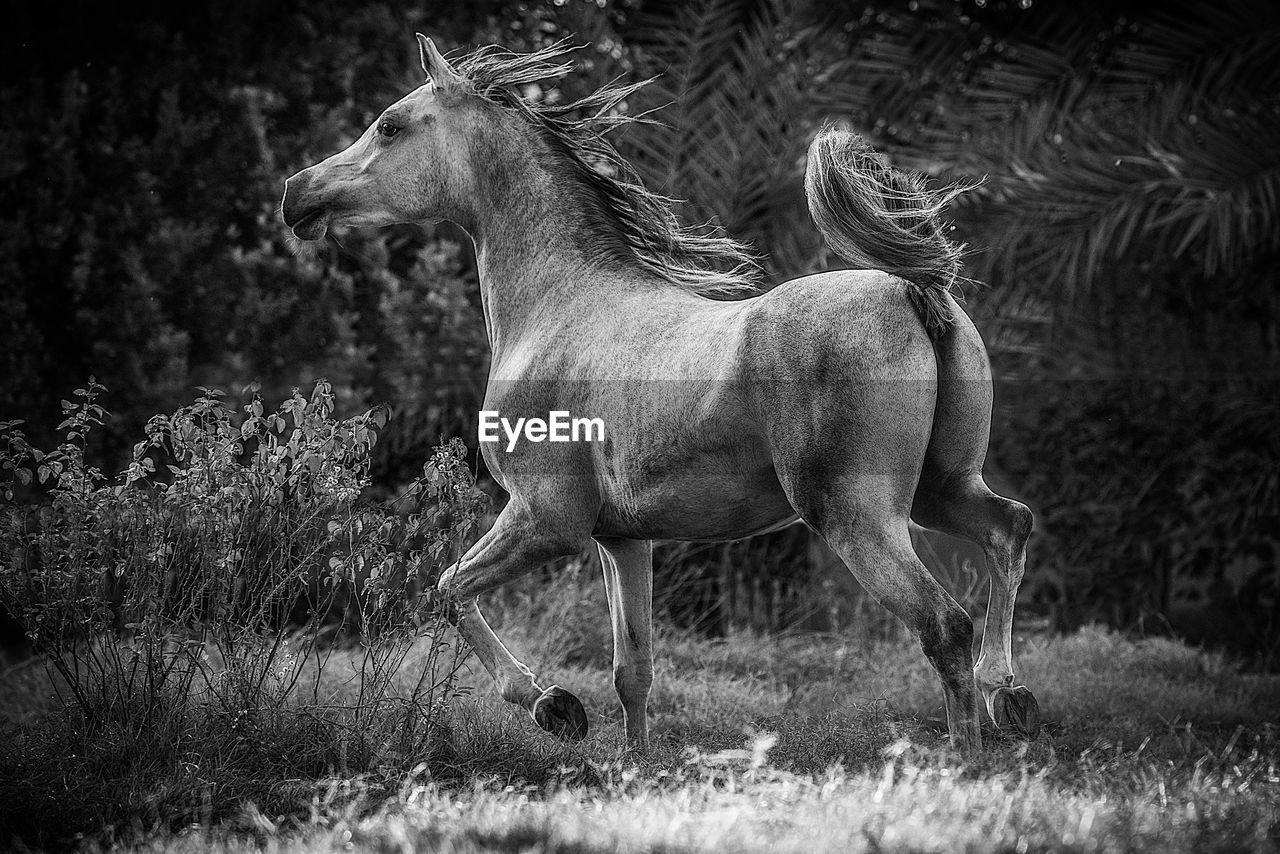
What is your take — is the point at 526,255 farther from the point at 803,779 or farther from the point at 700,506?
the point at 803,779

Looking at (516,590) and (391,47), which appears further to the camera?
(391,47)

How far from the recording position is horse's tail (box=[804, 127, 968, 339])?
151 inches

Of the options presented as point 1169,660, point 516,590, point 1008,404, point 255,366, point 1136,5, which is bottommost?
point 1169,660

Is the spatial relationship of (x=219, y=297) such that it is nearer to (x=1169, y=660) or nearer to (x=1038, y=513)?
(x=1038, y=513)

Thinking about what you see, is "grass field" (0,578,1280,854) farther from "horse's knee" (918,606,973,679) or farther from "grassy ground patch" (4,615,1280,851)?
"horse's knee" (918,606,973,679)

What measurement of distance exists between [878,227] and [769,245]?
5183 mm

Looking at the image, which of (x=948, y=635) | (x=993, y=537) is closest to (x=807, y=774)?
(x=948, y=635)

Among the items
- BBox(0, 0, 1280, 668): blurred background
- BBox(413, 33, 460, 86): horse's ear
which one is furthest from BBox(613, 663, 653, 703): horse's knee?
BBox(0, 0, 1280, 668): blurred background

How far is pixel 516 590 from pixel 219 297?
3.07 m

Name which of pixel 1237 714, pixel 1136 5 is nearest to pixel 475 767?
pixel 1237 714

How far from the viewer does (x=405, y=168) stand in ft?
15.2

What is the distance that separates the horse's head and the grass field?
5.84 feet

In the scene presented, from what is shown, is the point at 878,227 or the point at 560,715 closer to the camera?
the point at 878,227

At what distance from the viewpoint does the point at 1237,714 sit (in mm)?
5543
